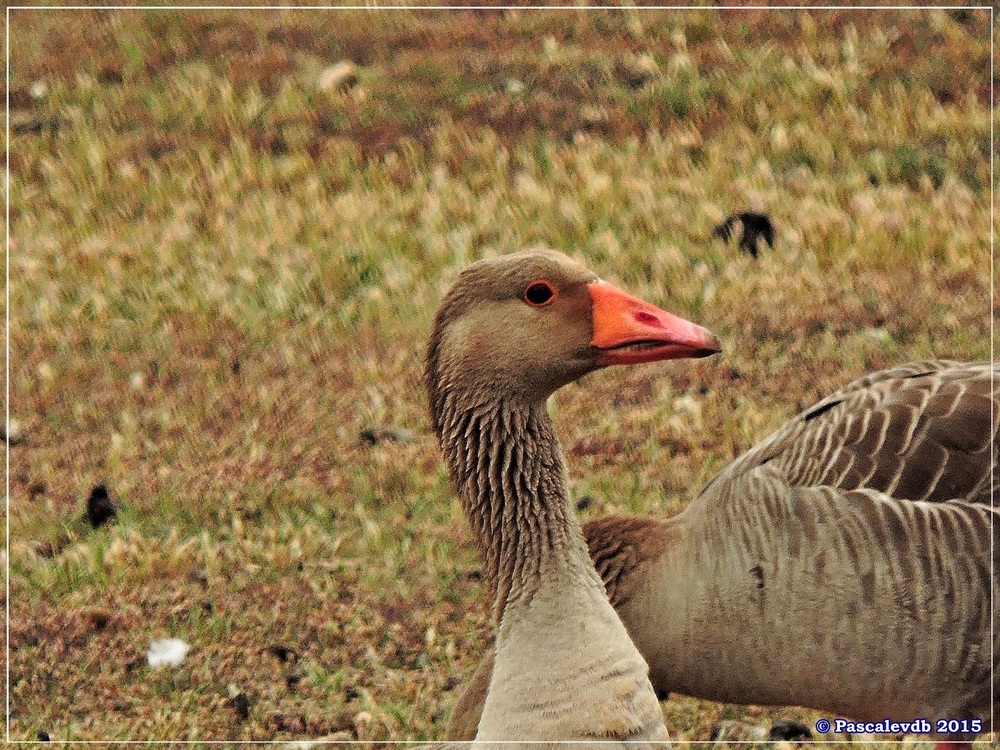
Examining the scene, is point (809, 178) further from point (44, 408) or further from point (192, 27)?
point (44, 408)

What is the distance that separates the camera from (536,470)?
14.8 ft

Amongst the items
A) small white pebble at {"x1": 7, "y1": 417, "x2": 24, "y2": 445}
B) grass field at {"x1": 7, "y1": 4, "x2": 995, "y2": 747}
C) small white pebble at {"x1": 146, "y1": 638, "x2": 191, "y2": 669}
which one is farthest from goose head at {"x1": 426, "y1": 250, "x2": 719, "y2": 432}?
small white pebble at {"x1": 7, "y1": 417, "x2": 24, "y2": 445}

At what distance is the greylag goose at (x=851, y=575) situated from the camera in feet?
16.7

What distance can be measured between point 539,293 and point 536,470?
567 millimetres

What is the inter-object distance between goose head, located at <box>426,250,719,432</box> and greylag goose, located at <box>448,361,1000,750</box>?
130 cm

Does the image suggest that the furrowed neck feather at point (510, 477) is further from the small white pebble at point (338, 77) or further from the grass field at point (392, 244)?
the small white pebble at point (338, 77)

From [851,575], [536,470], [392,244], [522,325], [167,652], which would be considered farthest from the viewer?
[392,244]

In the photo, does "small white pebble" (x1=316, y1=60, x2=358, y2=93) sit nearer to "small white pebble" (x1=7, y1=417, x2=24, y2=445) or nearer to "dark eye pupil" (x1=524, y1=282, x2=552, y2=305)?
"small white pebble" (x1=7, y1=417, x2=24, y2=445)

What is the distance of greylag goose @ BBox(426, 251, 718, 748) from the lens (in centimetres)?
408

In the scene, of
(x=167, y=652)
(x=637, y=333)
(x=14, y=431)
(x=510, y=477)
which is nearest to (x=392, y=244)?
(x=14, y=431)

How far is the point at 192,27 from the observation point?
25.8 ft

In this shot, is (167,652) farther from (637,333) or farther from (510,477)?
(637,333)

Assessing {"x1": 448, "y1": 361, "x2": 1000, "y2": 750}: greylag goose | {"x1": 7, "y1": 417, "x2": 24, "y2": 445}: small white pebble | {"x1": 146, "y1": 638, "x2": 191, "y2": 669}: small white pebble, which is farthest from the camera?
{"x1": 7, "y1": 417, "x2": 24, "y2": 445}: small white pebble

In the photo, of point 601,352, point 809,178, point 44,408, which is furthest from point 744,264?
point 44,408
